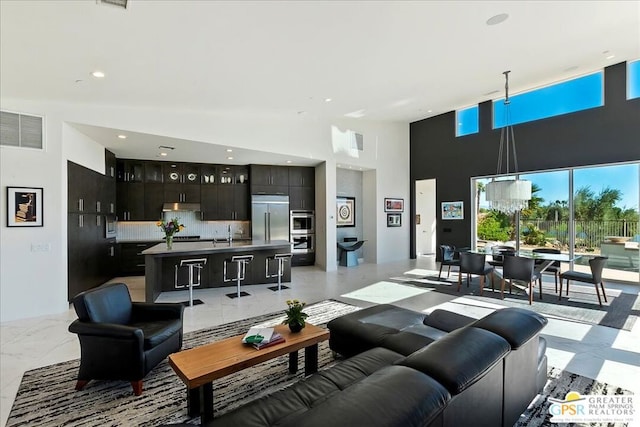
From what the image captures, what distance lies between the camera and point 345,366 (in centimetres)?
226

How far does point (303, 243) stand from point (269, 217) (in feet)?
4.06

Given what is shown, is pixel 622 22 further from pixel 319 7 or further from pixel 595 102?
pixel 319 7

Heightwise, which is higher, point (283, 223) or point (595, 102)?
point (595, 102)

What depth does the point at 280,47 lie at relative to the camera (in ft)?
12.5

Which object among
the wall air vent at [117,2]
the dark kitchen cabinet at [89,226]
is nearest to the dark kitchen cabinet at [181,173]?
the dark kitchen cabinet at [89,226]

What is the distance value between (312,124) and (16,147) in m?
5.55

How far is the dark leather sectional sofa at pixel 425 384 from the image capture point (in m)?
1.17

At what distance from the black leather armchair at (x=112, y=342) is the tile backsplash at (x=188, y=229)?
547cm

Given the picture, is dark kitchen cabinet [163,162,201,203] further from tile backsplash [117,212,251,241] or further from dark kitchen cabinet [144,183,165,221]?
tile backsplash [117,212,251,241]

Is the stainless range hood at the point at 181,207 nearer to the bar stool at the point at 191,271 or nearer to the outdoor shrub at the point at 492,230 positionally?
the bar stool at the point at 191,271

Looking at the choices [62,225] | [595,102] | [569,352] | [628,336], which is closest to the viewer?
[569,352]

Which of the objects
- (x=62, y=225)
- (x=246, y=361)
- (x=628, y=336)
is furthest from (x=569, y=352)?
(x=62, y=225)

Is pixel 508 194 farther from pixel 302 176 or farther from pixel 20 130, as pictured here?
pixel 20 130

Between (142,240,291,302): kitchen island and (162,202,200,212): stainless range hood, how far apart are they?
182cm
